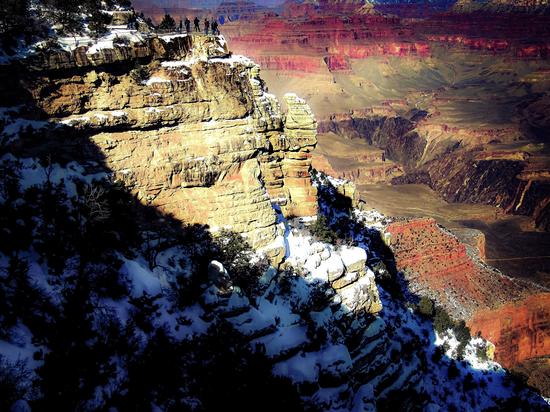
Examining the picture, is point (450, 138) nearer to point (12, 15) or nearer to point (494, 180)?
point (494, 180)

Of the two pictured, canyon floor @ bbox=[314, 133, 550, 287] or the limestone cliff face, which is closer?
the limestone cliff face

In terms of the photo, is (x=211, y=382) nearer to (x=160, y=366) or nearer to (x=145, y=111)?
(x=160, y=366)

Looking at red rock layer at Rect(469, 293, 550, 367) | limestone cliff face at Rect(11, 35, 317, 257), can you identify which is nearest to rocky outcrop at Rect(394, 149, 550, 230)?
red rock layer at Rect(469, 293, 550, 367)

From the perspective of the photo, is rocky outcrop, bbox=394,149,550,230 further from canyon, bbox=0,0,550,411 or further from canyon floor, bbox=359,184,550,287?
canyon, bbox=0,0,550,411

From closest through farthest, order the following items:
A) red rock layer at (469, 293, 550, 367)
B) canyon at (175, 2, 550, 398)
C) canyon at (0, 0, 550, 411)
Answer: canyon at (0, 0, 550, 411) → red rock layer at (469, 293, 550, 367) → canyon at (175, 2, 550, 398)

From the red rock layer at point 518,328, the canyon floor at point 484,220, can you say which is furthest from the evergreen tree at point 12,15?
the canyon floor at point 484,220

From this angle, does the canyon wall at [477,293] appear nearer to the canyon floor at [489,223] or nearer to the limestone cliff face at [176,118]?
the canyon floor at [489,223]

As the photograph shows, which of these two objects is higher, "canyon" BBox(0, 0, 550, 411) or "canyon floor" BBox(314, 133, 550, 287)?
"canyon" BBox(0, 0, 550, 411)

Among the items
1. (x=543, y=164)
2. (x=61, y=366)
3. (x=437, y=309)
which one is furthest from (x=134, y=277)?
(x=543, y=164)

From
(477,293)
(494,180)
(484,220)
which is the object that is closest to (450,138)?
(494,180)
